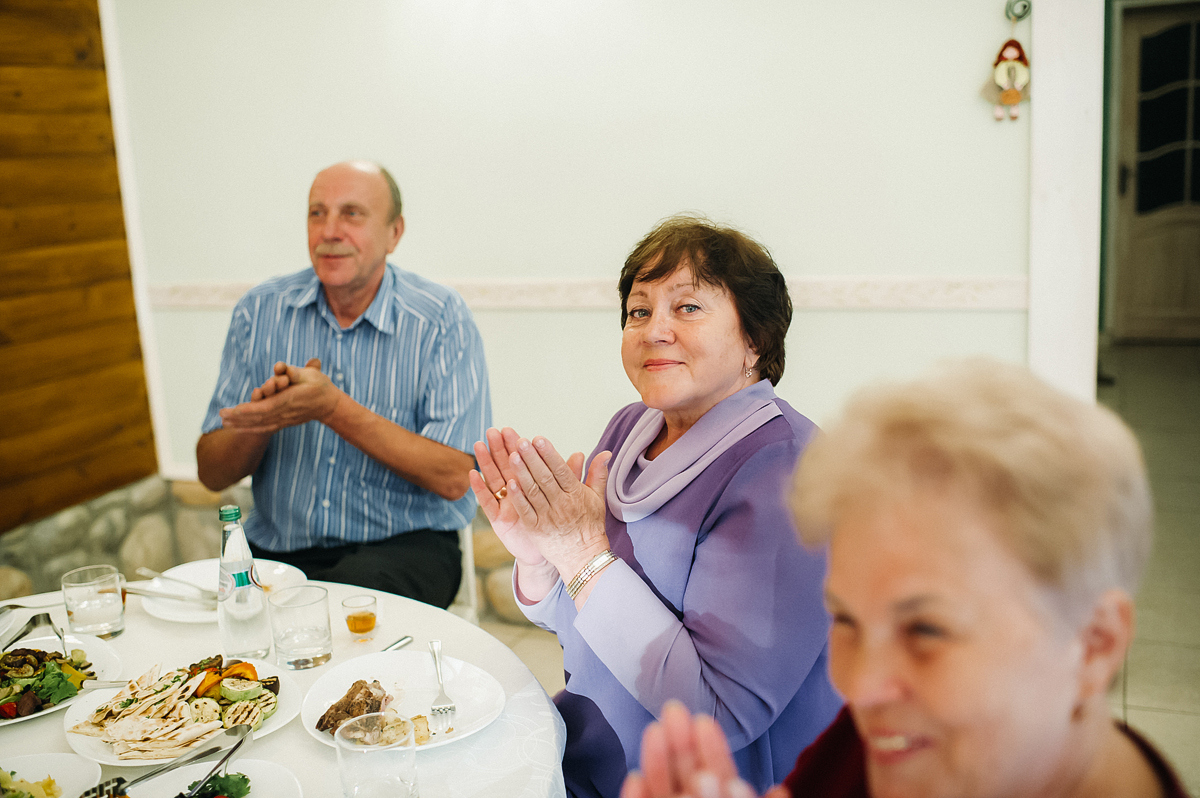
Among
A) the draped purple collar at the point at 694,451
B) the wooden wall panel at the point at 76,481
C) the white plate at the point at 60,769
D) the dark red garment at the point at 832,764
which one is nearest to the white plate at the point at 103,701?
the white plate at the point at 60,769

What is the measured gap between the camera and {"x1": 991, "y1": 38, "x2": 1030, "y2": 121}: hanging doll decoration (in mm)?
2412

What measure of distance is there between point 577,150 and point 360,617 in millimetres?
1996

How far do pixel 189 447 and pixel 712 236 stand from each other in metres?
3.00

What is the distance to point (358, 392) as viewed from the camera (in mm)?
2330

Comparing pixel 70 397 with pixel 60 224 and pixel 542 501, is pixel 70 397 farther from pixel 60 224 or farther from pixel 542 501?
pixel 542 501

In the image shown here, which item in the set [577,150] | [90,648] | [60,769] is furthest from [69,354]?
[60,769]

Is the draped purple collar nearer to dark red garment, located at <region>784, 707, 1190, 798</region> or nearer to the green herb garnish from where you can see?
dark red garment, located at <region>784, 707, 1190, 798</region>

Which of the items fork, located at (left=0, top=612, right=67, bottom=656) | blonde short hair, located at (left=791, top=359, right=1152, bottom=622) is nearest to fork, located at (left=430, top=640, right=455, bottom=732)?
fork, located at (left=0, top=612, right=67, bottom=656)

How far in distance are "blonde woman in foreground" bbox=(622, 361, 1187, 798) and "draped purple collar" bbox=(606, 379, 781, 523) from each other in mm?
641

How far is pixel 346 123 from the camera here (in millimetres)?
3170

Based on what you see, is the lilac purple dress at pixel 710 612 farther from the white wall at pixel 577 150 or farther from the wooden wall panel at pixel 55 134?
the wooden wall panel at pixel 55 134

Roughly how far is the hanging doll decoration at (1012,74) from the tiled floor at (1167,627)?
1.15 metres

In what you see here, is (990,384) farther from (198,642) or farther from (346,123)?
(346,123)

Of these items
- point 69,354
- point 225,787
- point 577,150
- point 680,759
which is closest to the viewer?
point 680,759
